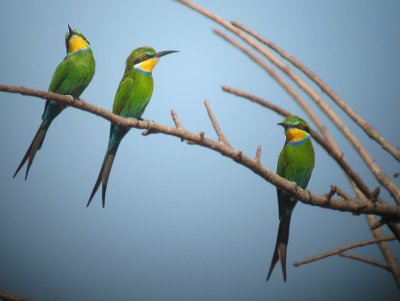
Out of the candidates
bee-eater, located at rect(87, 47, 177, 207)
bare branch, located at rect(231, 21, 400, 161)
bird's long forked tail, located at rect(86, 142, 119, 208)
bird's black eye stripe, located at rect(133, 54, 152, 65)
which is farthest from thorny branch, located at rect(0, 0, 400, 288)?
bird's black eye stripe, located at rect(133, 54, 152, 65)

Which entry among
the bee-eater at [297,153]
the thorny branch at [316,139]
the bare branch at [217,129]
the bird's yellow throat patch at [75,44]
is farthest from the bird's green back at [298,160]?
the bird's yellow throat patch at [75,44]

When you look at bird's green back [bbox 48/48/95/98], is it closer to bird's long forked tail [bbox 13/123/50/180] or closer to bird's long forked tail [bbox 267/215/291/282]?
bird's long forked tail [bbox 13/123/50/180]

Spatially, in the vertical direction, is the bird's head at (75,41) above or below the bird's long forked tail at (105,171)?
above

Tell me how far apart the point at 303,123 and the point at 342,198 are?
3.26ft

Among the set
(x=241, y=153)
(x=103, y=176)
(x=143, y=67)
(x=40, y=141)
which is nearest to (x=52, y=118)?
(x=40, y=141)

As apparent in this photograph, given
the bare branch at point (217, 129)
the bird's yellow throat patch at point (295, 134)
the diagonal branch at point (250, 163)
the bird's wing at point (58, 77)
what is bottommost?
the diagonal branch at point (250, 163)

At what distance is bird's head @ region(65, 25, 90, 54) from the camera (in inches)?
96.7

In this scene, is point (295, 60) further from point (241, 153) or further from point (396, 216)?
point (396, 216)

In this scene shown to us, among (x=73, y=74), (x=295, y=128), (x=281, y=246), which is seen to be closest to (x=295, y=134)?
(x=295, y=128)

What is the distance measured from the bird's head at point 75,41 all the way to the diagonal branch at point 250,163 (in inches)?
42.0

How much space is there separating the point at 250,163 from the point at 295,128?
1.09 meters

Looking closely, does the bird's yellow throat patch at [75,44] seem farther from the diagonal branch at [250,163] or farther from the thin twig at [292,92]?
the thin twig at [292,92]

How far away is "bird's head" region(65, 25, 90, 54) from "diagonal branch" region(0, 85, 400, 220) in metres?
1.07

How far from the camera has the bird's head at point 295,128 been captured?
7.90 ft
